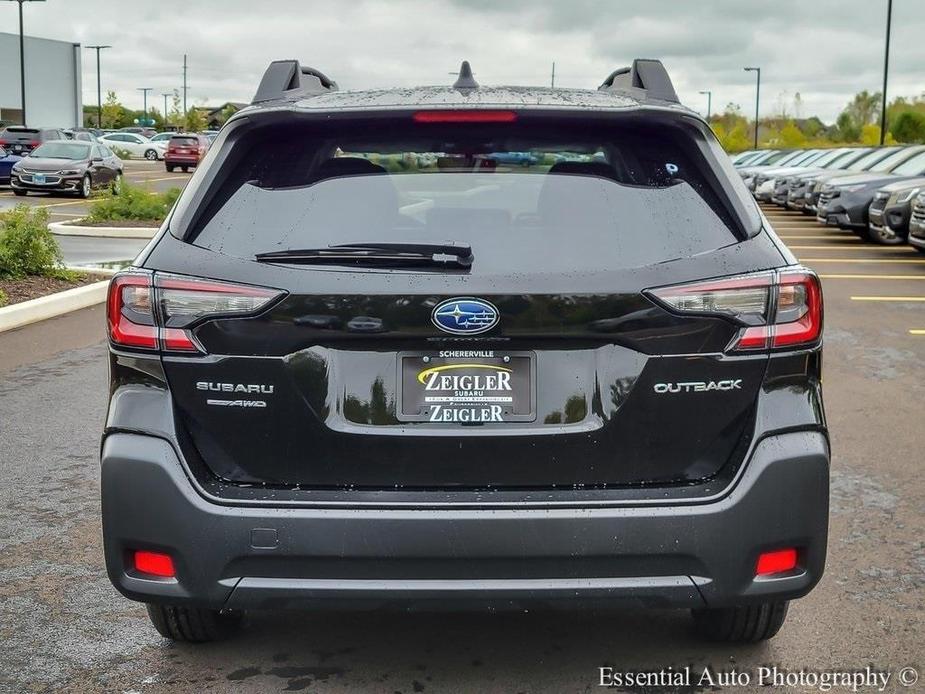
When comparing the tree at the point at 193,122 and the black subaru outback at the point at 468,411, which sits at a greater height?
the tree at the point at 193,122

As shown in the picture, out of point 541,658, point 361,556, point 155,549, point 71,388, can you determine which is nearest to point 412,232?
point 361,556

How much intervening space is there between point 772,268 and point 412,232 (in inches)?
38.5

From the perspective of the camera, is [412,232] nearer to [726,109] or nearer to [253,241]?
[253,241]

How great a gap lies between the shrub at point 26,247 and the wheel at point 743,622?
10992 millimetres

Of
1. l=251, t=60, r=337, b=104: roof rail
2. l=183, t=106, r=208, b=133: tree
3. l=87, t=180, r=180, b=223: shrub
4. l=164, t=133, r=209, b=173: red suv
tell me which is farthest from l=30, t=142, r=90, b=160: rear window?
l=183, t=106, r=208, b=133: tree

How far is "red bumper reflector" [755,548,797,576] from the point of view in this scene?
331 cm

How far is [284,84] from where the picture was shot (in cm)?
407

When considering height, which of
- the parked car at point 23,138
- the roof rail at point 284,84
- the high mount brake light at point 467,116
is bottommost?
the high mount brake light at point 467,116

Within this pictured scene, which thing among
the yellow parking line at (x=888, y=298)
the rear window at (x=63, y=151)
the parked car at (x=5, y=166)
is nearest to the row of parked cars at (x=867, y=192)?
the yellow parking line at (x=888, y=298)

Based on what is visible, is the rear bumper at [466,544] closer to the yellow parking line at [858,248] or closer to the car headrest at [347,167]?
the car headrest at [347,167]

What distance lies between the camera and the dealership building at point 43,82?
81.6m

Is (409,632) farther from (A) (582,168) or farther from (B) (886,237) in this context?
(B) (886,237)

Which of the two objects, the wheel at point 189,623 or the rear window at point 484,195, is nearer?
the rear window at point 484,195

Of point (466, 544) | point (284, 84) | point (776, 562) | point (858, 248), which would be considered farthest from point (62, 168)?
point (776, 562)
